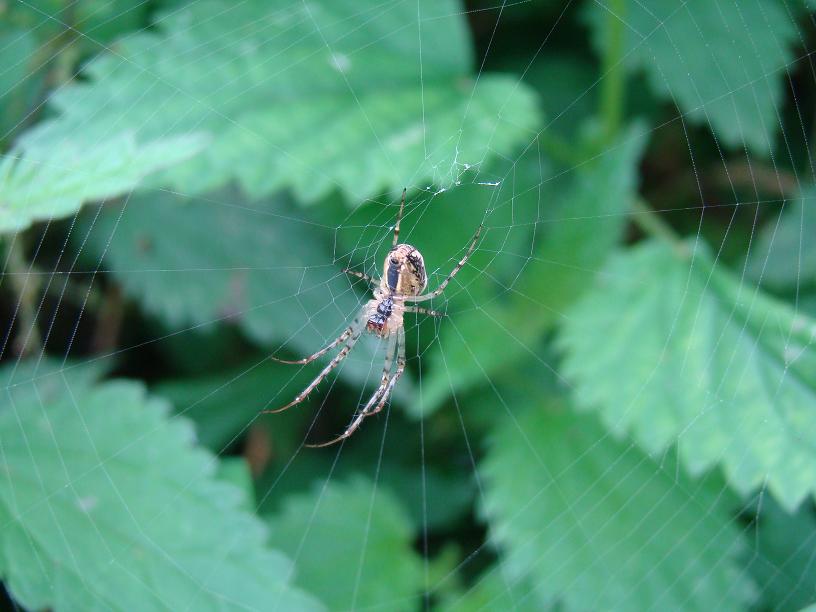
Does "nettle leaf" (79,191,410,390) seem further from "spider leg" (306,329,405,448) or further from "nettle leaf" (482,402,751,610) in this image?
"nettle leaf" (482,402,751,610)

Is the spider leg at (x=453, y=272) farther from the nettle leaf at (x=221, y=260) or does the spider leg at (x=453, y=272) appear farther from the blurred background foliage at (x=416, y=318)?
the nettle leaf at (x=221, y=260)

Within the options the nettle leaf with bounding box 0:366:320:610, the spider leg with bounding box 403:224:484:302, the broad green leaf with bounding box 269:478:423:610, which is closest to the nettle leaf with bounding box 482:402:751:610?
the broad green leaf with bounding box 269:478:423:610

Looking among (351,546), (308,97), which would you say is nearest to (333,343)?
(351,546)

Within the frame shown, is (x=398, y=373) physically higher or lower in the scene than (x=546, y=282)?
lower

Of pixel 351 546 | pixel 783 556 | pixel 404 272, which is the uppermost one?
pixel 404 272

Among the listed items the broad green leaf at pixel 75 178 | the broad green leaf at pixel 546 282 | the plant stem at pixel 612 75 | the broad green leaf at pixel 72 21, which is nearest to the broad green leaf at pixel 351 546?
the broad green leaf at pixel 546 282

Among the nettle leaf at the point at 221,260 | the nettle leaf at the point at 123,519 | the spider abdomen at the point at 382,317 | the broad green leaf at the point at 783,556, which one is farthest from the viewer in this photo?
the spider abdomen at the point at 382,317

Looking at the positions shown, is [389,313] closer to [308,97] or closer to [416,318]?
[416,318]
